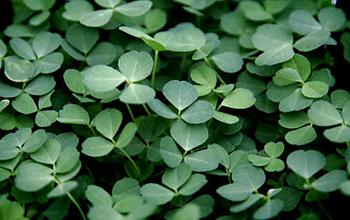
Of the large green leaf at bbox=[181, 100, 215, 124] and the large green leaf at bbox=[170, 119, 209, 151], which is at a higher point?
the large green leaf at bbox=[181, 100, 215, 124]

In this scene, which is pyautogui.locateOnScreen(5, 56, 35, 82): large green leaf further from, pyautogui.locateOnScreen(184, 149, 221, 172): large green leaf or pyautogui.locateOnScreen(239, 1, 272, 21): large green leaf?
pyautogui.locateOnScreen(239, 1, 272, 21): large green leaf

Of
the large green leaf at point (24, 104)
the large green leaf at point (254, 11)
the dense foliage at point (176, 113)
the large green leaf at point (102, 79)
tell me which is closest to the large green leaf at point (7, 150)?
the dense foliage at point (176, 113)

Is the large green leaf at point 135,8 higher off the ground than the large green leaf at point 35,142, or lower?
higher

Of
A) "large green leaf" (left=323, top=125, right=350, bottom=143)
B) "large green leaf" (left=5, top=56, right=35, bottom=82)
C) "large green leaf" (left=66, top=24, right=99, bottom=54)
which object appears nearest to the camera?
"large green leaf" (left=323, top=125, right=350, bottom=143)

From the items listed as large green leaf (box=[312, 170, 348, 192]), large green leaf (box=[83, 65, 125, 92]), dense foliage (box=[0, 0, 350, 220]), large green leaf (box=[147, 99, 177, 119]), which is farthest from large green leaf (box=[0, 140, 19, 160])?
large green leaf (box=[312, 170, 348, 192])

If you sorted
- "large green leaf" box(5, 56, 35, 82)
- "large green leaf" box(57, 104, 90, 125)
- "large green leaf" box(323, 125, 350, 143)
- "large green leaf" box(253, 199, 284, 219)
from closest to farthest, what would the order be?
"large green leaf" box(253, 199, 284, 219)
"large green leaf" box(323, 125, 350, 143)
"large green leaf" box(57, 104, 90, 125)
"large green leaf" box(5, 56, 35, 82)

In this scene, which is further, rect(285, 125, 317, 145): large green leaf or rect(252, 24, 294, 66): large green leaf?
rect(252, 24, 294, 66): large green leaf

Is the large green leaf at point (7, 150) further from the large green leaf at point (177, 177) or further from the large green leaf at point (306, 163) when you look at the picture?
the large green leaf at point (306, 163)

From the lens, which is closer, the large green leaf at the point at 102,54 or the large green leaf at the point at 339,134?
the large green leaf at the point at 339,134

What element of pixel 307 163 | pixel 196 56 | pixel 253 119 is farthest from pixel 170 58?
pixel 307 163
